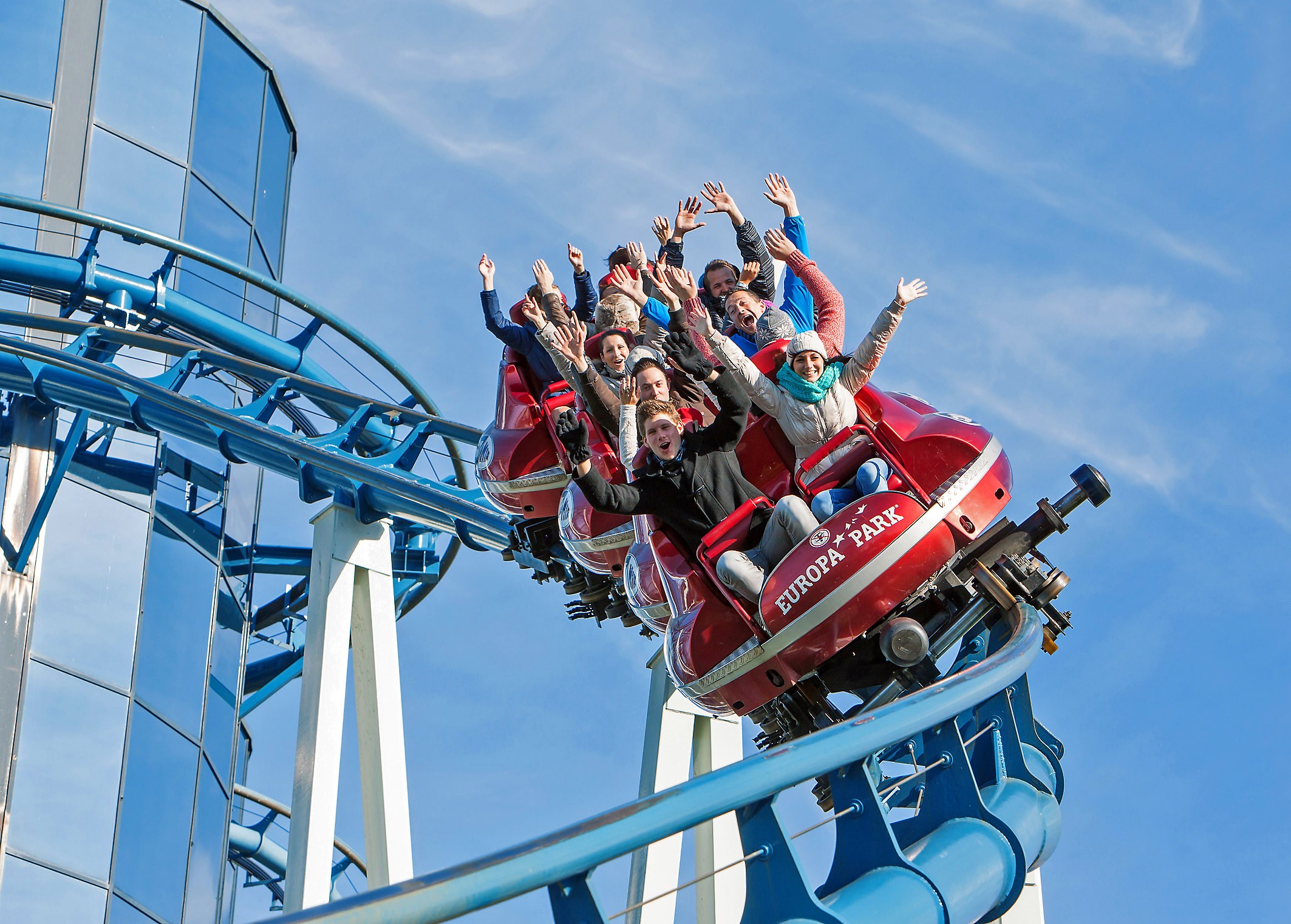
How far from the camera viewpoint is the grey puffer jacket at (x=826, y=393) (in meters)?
4.57

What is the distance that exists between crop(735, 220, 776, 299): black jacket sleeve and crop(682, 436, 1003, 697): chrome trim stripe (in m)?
1.72

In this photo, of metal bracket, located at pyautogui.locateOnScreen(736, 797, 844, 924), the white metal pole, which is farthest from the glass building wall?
metal bracket, located at pyautogui.locateOnScreen(736, 797, 844, 924)

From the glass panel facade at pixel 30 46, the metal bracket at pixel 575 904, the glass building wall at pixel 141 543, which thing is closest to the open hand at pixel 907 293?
the metal bracket at pixel 575 904

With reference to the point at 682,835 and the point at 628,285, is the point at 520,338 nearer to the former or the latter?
the point at 628,285

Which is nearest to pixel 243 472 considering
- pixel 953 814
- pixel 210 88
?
pixel 210 88

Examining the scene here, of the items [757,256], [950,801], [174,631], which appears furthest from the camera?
[174,631]

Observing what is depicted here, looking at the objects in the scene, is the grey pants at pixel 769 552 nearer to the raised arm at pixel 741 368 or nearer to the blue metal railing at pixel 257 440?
the raised arm at pixel 741 368

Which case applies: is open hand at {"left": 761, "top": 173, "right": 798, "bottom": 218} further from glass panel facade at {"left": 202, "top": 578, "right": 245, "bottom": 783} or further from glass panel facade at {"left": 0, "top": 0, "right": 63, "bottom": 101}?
glass panel facade at {"left": 0, "top": 0, "right": 63, "bottom": 101}

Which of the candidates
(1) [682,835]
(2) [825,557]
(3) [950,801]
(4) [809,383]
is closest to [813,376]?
(4) [809,383]

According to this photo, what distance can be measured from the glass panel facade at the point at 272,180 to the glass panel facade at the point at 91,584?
3464 millimetres

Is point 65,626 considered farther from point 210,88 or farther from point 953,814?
point 953,814

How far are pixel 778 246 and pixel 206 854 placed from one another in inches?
231

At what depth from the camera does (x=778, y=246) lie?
17.1ft

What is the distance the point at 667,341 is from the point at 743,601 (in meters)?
0.83
